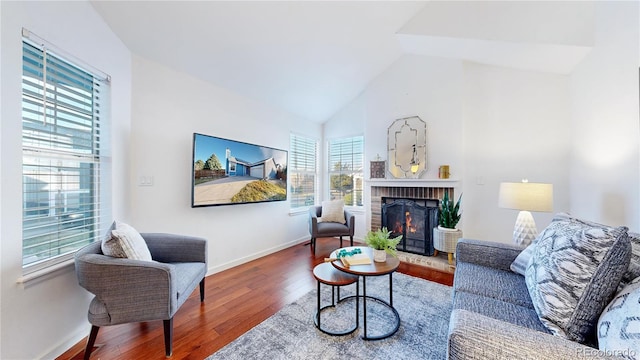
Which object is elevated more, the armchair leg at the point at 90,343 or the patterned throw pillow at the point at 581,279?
the patterned throw pillow at the point at 581,279

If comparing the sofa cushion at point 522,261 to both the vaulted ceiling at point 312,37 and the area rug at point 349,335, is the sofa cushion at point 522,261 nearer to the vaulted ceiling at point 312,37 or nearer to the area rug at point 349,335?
the area rug at point 349,335

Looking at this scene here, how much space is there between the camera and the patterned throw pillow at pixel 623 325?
73 centimetres

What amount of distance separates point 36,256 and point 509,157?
4723 mm

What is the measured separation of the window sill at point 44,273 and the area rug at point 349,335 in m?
1.15

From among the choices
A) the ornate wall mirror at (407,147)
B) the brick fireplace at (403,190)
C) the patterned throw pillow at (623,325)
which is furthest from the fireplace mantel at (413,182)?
the patterned throw pillow at (623,325)

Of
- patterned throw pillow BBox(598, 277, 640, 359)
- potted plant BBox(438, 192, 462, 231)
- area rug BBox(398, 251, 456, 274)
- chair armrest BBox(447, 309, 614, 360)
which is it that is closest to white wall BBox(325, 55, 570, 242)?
potted plant BBox(438, 192, 462, 231)

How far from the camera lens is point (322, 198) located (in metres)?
4.79

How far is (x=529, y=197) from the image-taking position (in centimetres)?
221

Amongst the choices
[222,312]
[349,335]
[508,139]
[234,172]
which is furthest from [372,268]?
[508,139]

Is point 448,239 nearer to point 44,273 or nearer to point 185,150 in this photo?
point 185,150

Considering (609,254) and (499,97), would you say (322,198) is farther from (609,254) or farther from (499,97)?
(609,254)

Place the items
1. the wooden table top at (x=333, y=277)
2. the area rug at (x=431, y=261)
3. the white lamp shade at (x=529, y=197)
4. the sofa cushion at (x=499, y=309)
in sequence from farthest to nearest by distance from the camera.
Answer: the area rug at (x=431, y=261), the white lamp shade at (x=529, y=197), the wooden table top at (x=333, y=277), the sofa cushion at (x=499, y=309)

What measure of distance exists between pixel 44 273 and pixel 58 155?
30.5 inches

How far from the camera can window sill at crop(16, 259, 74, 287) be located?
1.34 metres
